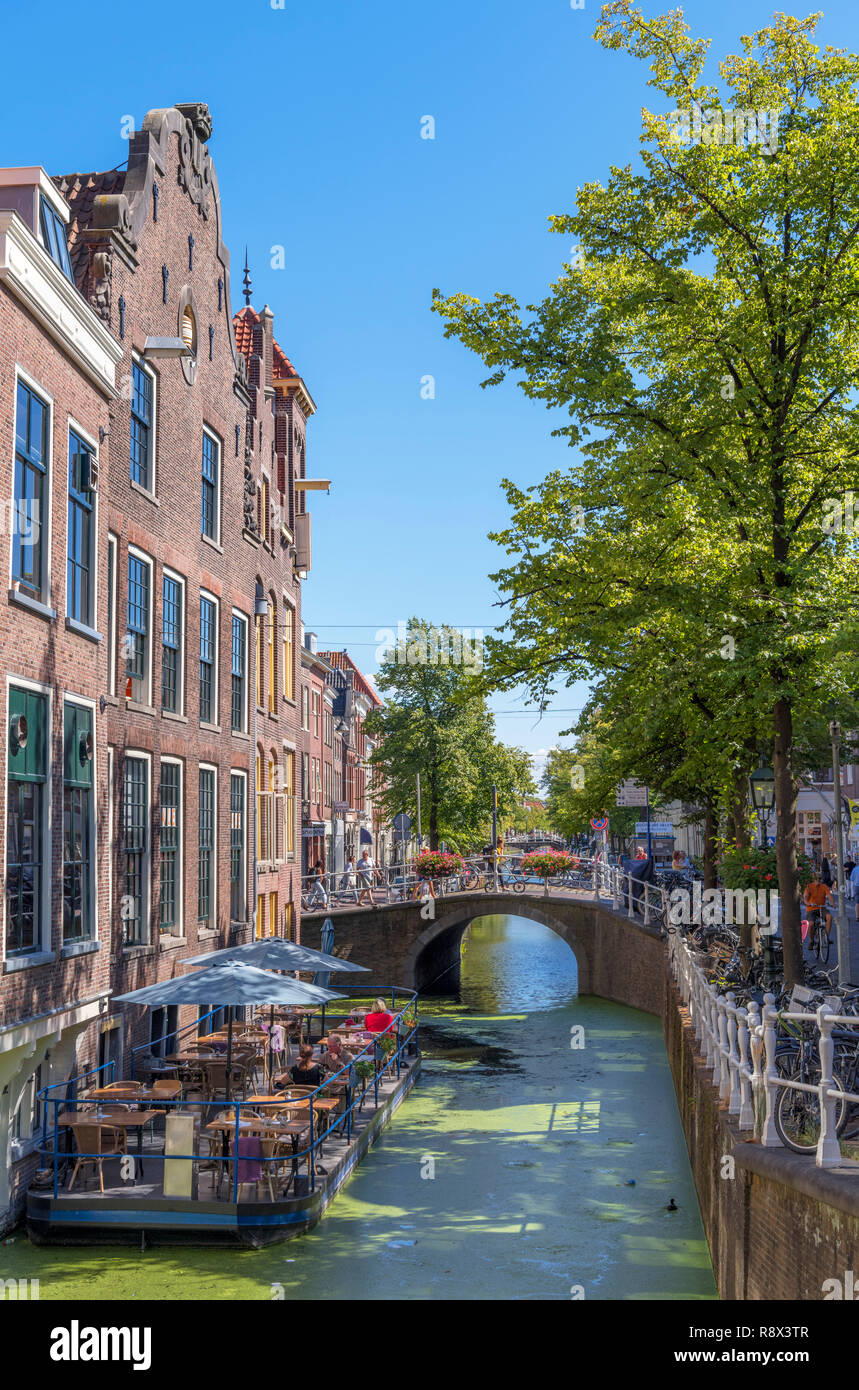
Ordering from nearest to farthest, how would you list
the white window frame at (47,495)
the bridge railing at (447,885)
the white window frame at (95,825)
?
the white window frame at (47,495) < the white window frame at (95,825) < the bridge railing at (447,885)

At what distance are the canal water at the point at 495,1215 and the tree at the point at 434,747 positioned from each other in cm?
2535

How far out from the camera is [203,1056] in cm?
1861

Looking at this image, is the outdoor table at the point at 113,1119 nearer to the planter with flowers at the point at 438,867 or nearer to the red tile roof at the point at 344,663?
the planter with flowers at the point at 438,867

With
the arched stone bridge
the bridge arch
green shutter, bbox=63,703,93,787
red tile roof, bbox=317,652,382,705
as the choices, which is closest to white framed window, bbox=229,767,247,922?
green shutter, bbox=63,703,93,787

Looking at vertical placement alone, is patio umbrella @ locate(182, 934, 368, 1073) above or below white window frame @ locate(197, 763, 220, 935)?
below

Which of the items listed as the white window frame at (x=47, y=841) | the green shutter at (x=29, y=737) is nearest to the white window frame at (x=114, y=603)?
the white window frame at (x=47, y=841)

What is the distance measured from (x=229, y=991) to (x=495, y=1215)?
3.96 meters

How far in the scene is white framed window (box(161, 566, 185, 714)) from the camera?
20812mm

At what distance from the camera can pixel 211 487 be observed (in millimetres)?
24078

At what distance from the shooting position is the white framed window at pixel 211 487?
2366 centimetres

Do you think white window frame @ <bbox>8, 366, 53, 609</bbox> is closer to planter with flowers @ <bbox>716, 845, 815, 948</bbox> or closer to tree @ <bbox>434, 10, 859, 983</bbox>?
tree @ <bbox>434, 10, 859, 983</bbox>

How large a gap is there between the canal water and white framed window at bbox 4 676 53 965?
3.22 meters
